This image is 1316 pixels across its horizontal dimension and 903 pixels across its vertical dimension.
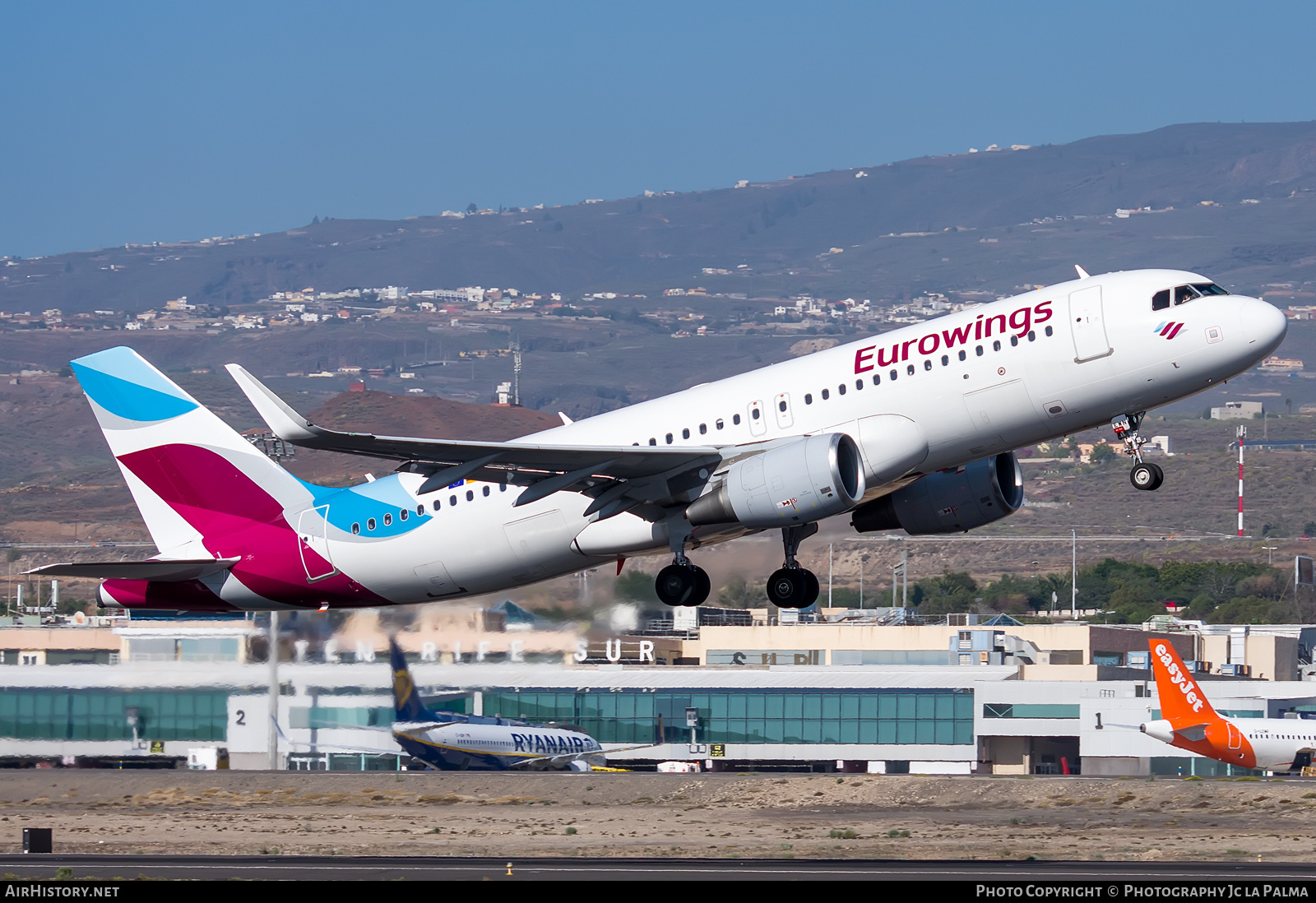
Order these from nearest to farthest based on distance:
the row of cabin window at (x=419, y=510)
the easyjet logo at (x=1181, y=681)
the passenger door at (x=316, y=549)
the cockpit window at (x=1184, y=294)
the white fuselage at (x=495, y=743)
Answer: the cockpit window at (x=1184, y=294)
the row of cabin window at (x=419, y=510)
the passenger door at (x=316, y=549)
the easyjet logo at (x=1181, y=681)
the white fuselage at (x=495, y=743)

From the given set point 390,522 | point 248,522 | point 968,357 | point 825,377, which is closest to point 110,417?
point 248,522

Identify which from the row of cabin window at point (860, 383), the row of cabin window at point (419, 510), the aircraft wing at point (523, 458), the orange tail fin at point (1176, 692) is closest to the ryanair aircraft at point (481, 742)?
the row of cabin window at point (419, 510)

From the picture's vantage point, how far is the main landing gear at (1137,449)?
37688 mm

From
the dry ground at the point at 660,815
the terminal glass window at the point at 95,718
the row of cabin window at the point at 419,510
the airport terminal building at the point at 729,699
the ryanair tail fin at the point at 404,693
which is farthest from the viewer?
the terminal glass window at the point at 95,718

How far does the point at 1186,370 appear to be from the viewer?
36.2 metres

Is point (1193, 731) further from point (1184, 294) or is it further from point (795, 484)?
point (795, 484)

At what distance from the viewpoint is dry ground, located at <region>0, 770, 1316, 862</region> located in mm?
48312

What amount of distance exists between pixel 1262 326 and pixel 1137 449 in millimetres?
3794

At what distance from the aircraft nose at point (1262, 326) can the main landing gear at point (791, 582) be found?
33.4 ft

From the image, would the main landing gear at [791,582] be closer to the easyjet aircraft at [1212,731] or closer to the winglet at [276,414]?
the winglet at [276,414]

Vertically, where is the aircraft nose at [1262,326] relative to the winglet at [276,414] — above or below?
above

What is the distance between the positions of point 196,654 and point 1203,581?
113 meters

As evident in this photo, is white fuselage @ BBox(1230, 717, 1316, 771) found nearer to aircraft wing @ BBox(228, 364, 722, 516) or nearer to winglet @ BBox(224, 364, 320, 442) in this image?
aircraft wing @ BBox(228, 364, 722, 516)

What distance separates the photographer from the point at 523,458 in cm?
3662
